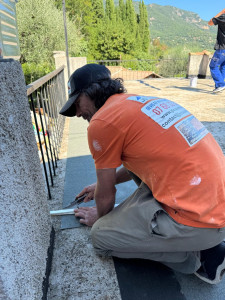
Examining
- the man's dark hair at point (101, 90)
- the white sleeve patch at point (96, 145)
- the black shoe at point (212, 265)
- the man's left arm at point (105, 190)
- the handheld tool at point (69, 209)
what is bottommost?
the handheld tool at point (69, 209)

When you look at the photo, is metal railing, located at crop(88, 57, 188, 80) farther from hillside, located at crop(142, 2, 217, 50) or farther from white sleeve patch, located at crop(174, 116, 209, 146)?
hillside, located at crop(142, 2, 217, 50)

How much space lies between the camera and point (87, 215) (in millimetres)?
1889

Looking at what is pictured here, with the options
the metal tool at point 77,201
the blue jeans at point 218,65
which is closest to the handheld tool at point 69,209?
the metal tool at point 77,201

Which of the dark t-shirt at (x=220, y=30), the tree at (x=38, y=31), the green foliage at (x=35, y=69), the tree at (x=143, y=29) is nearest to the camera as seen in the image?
the dark t-shirt at (x=220, y=30)

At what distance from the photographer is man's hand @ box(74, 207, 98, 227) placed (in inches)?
73.1

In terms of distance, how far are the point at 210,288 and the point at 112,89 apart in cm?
136

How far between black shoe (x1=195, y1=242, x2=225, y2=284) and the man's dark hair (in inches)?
45.8

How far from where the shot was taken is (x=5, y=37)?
128cm

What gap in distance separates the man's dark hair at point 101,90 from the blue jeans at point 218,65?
21.7 feet

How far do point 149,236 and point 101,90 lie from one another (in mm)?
918

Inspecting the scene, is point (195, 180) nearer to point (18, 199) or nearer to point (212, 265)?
point (212, 265)

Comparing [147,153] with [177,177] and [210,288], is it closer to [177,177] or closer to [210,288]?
[177,177]

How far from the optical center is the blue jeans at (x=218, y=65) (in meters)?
6.79

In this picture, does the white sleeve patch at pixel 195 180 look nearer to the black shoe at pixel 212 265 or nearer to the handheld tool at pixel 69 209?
the black shoe at pixel 212 265
